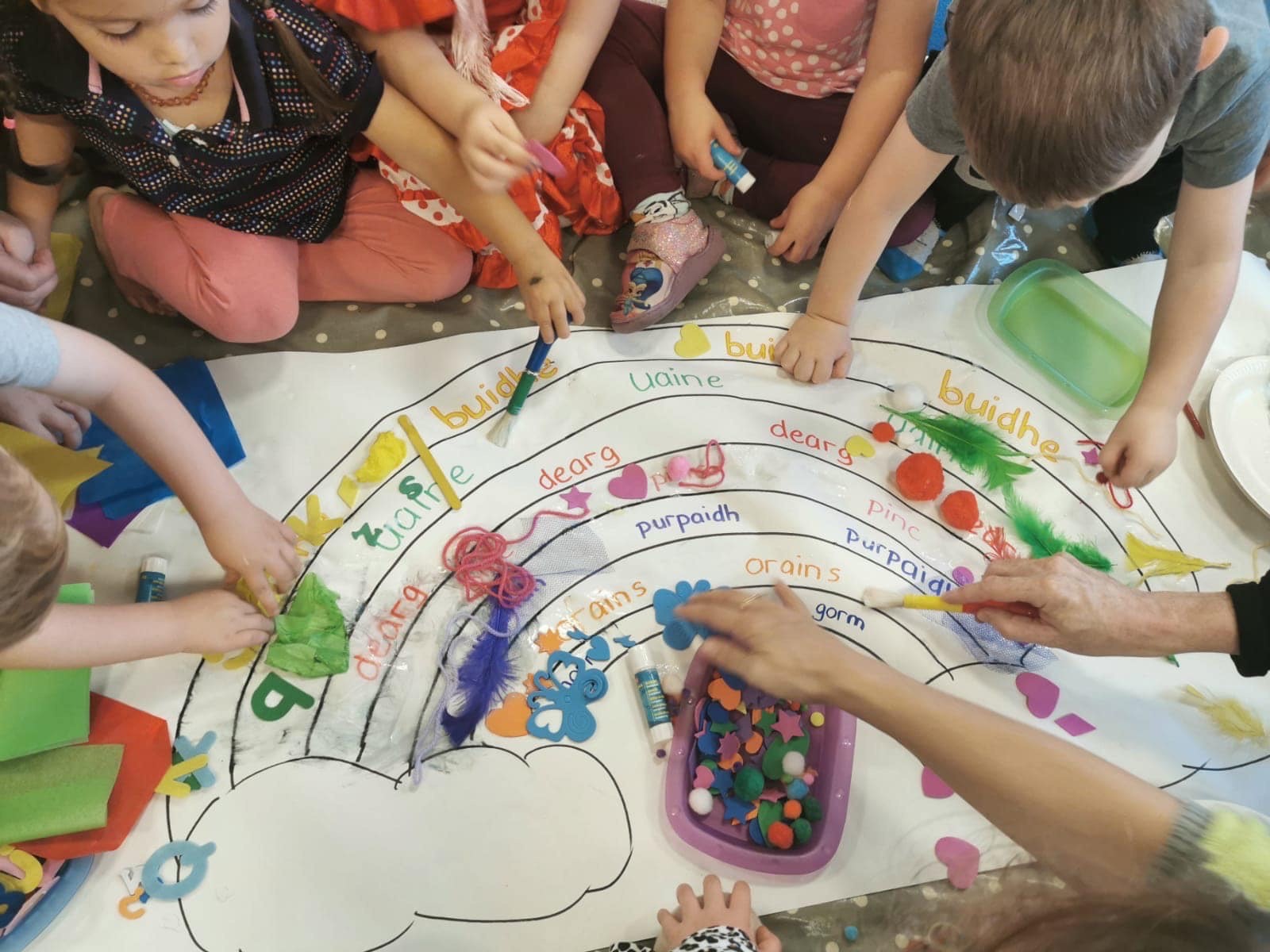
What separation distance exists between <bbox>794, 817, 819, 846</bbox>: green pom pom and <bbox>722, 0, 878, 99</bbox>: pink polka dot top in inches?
28.8

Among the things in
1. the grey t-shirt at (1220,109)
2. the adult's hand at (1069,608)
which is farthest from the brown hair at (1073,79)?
the adult's hand at (1069,608)

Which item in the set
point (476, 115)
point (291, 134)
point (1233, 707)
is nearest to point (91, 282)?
point (291, 134)

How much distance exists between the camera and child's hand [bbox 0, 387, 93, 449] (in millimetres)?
769

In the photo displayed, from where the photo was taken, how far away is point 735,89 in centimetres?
96

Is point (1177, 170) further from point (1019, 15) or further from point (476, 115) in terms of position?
point (476, 115)

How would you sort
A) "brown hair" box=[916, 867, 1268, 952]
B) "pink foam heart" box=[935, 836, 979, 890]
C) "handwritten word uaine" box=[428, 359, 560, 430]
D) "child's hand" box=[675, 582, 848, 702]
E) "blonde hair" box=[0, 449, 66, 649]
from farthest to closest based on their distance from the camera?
"handwritten word uaine" box=[428, 359, 560, 430]
"pink foam heart" box=[935, 836, 979, 890]
"child's hand" box=[675, 582, 848, 702]
"blonde hair" box=[0, 449, 66, 649]
"brown hair" box=[916, 867, 1268, 952]

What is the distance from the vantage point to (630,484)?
823 mm

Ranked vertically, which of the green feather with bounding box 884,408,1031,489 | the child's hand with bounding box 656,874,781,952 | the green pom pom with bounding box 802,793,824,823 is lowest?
the child's hand with bounding box 656,874,781,952

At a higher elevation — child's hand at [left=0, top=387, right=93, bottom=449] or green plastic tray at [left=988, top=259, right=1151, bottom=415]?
green plastic tray at [left=988, top=259, right=1151, bottom=415]

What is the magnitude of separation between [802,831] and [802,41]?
0.77 meters

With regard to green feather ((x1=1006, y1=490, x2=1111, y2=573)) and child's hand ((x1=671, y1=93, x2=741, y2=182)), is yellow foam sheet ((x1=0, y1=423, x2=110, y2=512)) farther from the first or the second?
green feather ((x1=1006, y1=490, x2=1111, y2=573))

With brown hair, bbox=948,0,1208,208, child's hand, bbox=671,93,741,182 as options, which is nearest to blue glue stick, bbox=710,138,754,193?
child's hand, bbox=671,93,741,182

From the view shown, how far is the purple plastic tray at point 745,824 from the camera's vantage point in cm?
71

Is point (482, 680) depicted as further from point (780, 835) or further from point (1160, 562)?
point (1160, 562)
